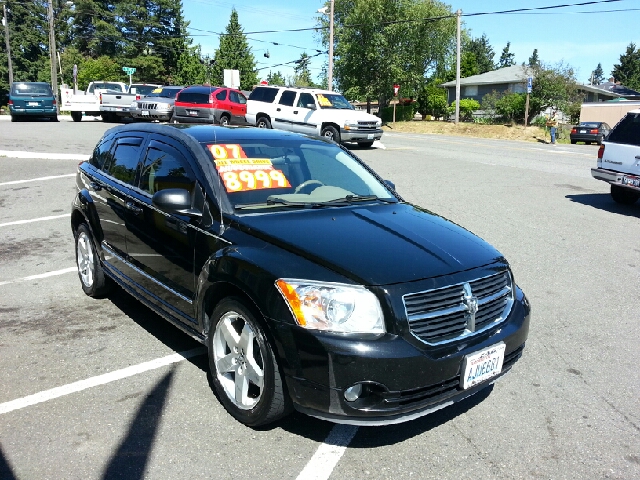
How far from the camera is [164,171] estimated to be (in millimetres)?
4477

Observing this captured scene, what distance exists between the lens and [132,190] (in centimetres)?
480

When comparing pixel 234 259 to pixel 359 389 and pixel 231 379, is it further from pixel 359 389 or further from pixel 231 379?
pixel 359 389

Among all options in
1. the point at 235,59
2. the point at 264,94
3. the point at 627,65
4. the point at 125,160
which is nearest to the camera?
the point at 125,160

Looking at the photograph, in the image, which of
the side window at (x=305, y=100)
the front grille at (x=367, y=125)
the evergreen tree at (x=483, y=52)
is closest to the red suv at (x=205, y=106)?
the side window at (x=305, y=100)

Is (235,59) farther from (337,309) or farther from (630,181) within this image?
(337,309)

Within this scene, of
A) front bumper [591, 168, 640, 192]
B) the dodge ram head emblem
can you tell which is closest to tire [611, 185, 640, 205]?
front bumper [591, 168, 640, 192]

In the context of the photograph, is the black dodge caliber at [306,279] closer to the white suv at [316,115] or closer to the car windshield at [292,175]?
the car windshield at [292,175]

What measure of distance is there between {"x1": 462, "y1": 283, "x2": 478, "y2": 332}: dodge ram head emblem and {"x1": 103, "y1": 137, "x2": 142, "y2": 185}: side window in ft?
9.39

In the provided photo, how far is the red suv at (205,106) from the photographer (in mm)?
22219

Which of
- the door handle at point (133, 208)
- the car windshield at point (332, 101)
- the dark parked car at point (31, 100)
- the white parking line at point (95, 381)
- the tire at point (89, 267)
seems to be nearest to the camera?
the white parking line at point (95, 381)

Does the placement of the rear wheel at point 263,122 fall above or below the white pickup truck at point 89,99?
below

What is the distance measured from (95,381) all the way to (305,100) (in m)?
16.9

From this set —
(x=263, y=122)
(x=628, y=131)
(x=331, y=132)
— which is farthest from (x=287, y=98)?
(x=628, y=131)

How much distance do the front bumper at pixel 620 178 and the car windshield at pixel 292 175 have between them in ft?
23.0
